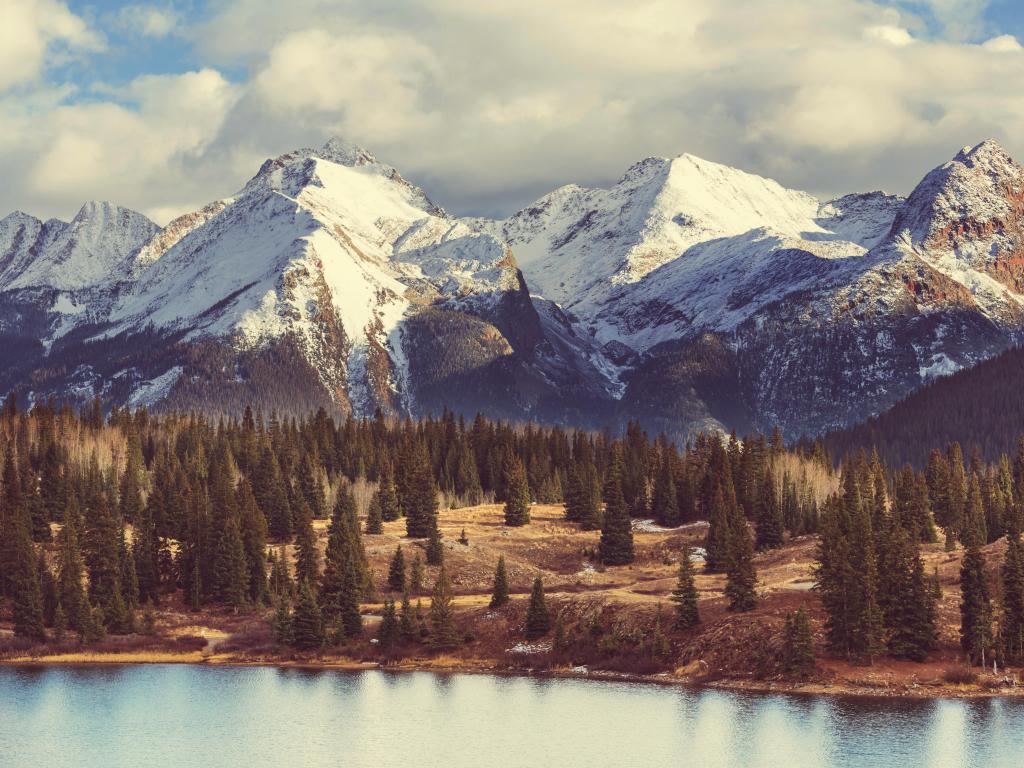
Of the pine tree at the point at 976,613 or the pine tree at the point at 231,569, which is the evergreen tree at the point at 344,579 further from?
the pine tree at the point at 976,613

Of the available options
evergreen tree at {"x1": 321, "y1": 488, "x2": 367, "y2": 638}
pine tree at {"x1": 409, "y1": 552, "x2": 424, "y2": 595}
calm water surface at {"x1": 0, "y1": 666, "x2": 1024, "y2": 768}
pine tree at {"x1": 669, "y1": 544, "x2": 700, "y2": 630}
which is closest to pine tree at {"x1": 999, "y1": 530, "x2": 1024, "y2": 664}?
calm water surface at {"x1": 0, "y1": 666, "x2": 1024, "y2": 768}

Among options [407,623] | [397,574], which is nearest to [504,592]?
[407,623]

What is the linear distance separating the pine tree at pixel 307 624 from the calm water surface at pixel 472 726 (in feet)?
40.9

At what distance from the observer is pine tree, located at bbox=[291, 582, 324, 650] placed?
153750 mm

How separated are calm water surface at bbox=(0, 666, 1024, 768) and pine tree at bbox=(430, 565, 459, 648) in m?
9.34

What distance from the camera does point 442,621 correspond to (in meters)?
152

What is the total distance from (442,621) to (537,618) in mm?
9459

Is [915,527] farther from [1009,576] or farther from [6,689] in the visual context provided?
[6,689]

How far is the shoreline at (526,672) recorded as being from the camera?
127625 millimetres

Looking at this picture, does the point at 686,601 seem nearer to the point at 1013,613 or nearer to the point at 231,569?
the point at 1013,613

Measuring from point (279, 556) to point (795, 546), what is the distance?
217ft

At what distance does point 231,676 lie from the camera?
145 metres

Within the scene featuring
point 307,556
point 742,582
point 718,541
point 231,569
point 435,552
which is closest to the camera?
point 742,582

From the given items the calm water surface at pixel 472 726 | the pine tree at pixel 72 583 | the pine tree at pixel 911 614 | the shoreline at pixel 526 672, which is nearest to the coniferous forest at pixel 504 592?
the pine tree at pixel 911 614
